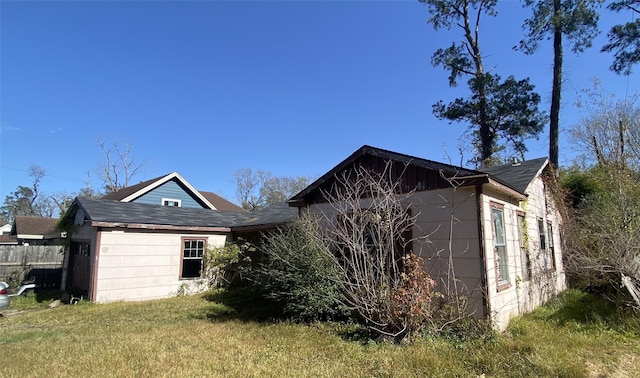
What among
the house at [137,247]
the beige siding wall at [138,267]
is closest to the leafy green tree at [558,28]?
the house at [137,247]

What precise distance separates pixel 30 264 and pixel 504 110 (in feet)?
82.0

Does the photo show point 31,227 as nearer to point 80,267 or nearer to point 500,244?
point 80,267

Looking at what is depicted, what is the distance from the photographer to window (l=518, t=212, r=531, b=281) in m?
8.41

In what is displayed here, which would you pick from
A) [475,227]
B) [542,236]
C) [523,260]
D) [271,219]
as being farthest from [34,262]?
[542,236]

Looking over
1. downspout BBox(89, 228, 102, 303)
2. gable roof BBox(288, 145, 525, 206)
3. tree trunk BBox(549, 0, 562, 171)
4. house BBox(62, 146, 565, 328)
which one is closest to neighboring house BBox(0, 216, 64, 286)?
house BBox(62, 146, 565, 328)

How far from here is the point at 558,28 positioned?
1772 cm

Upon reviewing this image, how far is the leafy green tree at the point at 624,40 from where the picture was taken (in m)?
16.0

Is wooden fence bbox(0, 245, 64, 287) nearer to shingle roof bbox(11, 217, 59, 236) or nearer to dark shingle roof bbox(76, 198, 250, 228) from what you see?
dark shingle roof bbox(76, 198, 250, 228)

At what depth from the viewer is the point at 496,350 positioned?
5.29 meters

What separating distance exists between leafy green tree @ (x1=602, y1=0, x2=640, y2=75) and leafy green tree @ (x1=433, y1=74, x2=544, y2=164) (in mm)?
3535

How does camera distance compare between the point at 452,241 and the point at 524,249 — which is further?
the point at 524,249

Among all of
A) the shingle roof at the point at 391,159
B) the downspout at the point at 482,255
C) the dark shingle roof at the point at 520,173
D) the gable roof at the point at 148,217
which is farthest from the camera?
the gable roof at the point at 148,217

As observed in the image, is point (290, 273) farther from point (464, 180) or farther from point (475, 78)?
point (475, 78)

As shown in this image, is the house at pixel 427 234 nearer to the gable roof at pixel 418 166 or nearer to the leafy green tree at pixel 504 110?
the gable roof at pixel 418 166
